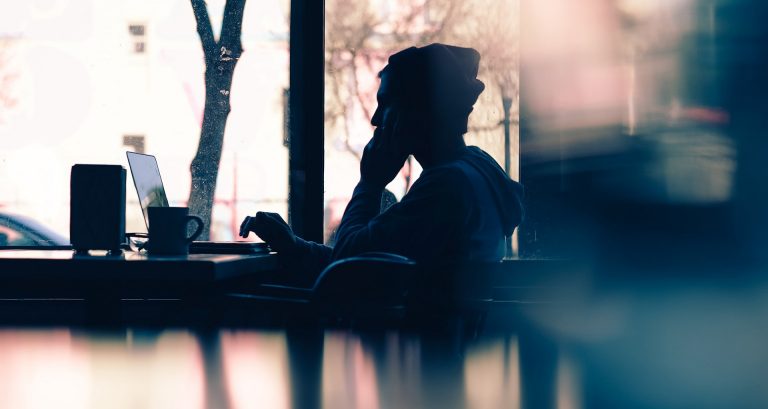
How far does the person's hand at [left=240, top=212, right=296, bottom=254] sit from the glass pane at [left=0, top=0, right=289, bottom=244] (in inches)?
39.8

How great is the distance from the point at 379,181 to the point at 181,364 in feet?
2.56

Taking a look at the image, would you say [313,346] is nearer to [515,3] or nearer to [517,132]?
[517,132]

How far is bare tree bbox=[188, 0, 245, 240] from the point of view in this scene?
3199 mm

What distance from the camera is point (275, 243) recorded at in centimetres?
216

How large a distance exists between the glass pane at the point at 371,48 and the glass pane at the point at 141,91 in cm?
21

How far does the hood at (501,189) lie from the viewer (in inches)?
83.4

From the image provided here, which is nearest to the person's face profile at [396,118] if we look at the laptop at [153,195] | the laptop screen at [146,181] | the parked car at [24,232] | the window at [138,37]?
the laptop at [153,195]

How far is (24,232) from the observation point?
3.15 m

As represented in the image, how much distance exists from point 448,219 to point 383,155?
0.33m

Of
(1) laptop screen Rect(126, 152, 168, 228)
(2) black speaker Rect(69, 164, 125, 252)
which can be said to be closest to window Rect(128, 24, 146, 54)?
(1) laptop screen Rect(126, 152, 168, 228)

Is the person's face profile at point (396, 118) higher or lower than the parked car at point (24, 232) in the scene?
higher

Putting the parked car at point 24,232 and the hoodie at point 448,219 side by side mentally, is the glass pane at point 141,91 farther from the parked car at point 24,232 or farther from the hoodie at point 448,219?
the hoodie at point 448,219

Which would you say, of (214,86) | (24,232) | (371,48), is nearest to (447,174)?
(371,48)

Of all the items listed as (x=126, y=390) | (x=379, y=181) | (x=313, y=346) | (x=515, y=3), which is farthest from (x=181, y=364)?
(x=515, y=3)
